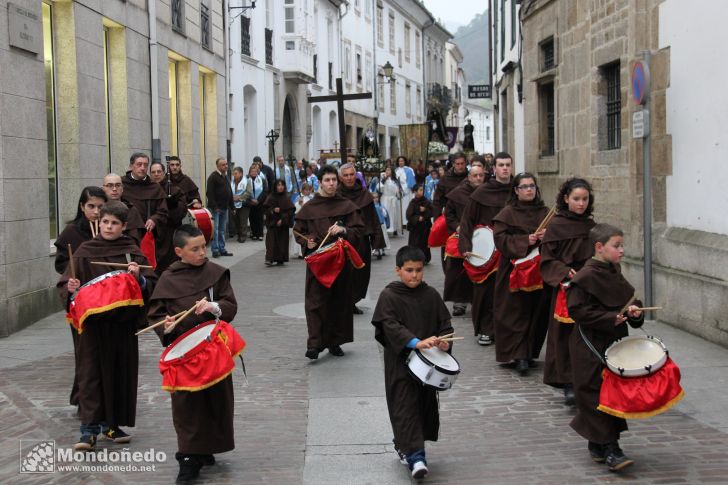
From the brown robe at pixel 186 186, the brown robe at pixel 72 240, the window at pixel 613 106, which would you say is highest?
the window at pixel 613 106

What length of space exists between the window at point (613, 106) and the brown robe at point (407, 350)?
742cm

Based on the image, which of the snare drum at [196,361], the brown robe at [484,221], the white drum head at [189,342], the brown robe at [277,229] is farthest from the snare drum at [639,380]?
the brown robe at [277,229]

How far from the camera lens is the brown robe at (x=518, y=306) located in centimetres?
841

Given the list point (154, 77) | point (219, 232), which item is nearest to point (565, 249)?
point (154, 77)

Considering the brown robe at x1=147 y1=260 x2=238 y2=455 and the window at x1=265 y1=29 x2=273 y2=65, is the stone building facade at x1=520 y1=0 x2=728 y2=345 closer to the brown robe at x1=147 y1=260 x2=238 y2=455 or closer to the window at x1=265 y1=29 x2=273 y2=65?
the brown robe at x1=147 y1=260 x2=238 y2=455

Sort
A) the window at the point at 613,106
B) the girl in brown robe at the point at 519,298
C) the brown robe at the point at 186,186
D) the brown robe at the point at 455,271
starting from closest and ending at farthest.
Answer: the girl in brown robe at the point at 519,298, the brown robe at the point at 455,271, the window at the point at 613,106, the brown robe at the point at 186,186

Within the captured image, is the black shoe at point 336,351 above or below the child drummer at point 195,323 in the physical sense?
below

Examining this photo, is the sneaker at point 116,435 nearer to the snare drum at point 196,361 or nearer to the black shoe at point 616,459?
the snare drum at point 196,361

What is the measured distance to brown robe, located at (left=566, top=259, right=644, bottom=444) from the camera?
18.9ft

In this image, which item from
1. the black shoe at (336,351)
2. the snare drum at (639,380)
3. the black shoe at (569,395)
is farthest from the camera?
the black shoe at (336,351)

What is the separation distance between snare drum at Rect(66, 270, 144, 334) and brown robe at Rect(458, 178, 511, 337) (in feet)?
14.1

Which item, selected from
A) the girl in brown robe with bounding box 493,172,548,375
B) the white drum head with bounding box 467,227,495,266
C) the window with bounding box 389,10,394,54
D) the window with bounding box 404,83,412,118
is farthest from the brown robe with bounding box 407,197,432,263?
the window with bounding box 404,83,412,118

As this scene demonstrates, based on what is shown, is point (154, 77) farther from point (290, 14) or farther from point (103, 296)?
point (290, 14)

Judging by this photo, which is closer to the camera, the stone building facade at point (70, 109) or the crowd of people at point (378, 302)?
the crowd of people at point (378, 302)
